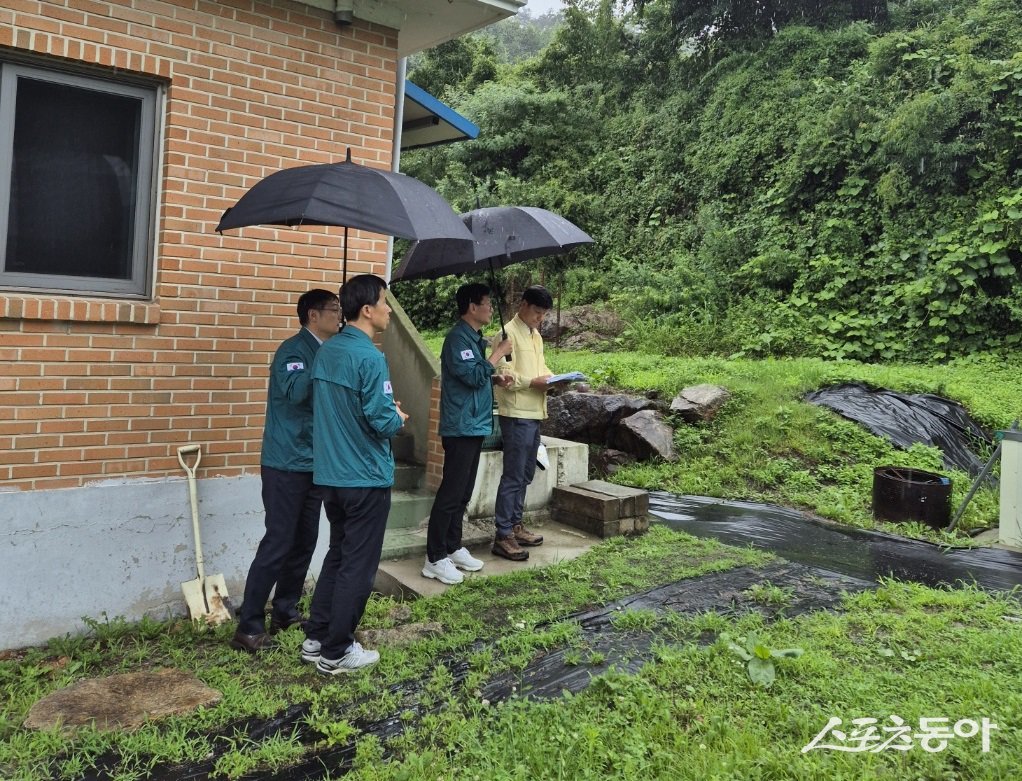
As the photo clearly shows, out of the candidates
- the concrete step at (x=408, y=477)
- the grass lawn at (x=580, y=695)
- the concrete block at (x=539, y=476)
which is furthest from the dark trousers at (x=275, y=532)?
the concrete step at (x=408, y=477)

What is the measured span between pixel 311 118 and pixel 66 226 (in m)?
Answer: 1.54

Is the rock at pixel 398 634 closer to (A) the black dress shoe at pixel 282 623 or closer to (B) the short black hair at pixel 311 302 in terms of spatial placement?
(A) the black dress shoe at pixel 282 623

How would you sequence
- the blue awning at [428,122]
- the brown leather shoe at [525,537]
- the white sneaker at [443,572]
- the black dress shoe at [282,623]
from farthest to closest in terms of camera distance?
the blue awning at [428,122]
the brown leather shoe at [525,537]
the white sneaker at [443,572]
the black dress shoe at [282,623]

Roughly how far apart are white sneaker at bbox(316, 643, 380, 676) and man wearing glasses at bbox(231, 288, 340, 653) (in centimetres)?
44

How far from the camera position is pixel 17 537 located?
3.79 metres

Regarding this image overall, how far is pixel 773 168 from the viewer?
50.9 ft

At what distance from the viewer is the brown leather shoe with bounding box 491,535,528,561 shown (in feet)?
17.2

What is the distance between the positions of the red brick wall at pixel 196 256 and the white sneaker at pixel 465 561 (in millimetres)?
1469

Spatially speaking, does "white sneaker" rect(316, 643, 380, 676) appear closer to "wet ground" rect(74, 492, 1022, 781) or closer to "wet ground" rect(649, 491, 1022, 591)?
"wet ground" rect(74, 492, 1022, 781)

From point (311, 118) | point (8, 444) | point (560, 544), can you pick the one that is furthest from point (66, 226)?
point (560, 544)

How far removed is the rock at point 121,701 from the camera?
3150 millimetres

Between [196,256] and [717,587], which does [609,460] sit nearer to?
[717,587]

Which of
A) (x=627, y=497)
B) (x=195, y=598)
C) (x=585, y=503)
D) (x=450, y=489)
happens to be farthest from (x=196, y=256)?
(x=627, y=497)

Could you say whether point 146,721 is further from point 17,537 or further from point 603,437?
point 603,437
